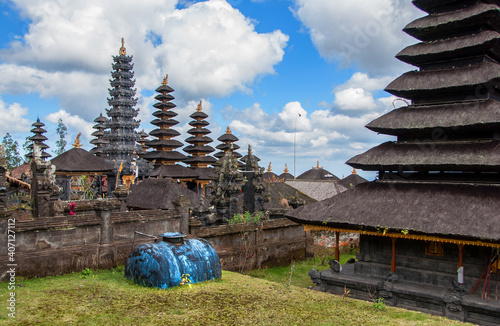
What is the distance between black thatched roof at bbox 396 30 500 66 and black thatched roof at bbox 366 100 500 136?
2440 millimetres

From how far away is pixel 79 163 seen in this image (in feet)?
139

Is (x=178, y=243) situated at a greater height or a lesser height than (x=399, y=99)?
lesser

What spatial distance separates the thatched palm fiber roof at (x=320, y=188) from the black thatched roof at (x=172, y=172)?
12406 millimetres

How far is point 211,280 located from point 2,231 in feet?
21.3

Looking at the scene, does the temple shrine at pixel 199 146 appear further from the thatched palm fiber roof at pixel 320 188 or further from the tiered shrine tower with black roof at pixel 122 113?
the thatched palm fiber roof at pixel 320 188

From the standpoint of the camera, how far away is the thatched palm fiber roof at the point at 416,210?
503 inches

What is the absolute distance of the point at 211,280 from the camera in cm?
1341

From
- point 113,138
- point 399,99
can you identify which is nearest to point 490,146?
point 399,99

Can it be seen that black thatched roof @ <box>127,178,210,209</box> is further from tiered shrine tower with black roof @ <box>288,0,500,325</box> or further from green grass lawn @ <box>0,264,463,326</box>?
green grass lawn @ <box>0,264,463,326</box>

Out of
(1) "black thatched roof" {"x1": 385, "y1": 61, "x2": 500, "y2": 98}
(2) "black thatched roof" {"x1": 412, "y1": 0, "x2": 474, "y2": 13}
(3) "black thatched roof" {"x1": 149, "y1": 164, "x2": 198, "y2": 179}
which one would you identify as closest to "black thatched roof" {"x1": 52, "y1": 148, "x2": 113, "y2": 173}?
(3) "black thatched roof" {"x1": 149, "y1": 164, "x2": 198, "y2": 179}

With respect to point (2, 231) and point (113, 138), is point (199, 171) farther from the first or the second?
point (2, 231)

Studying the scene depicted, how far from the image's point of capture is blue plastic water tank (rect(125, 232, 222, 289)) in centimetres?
1228

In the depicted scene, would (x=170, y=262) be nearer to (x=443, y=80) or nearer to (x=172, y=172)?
(x=443, y=80)

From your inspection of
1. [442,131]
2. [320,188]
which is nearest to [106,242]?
[442,131]
